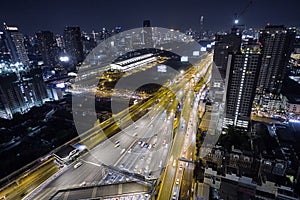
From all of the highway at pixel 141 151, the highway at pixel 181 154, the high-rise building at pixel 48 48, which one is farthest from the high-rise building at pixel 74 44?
the highway at pixel 181 154

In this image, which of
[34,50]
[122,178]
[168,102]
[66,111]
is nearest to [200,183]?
[122,178]

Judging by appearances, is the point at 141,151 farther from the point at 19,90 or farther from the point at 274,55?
the point at 274,55

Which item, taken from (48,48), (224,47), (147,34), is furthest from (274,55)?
(48,48)

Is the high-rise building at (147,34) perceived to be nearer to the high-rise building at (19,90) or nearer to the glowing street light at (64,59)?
the glowing street light at (64,59)

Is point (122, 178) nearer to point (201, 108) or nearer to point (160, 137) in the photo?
point (160, 137)

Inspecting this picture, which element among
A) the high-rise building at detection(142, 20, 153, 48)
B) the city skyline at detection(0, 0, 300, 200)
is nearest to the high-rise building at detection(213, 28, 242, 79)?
the city skyline at detection(0, 0, 300, 200)

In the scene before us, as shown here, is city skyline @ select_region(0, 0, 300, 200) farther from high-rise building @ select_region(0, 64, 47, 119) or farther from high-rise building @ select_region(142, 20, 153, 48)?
high-rise building @ select_region(142, 20, 153, 48)
